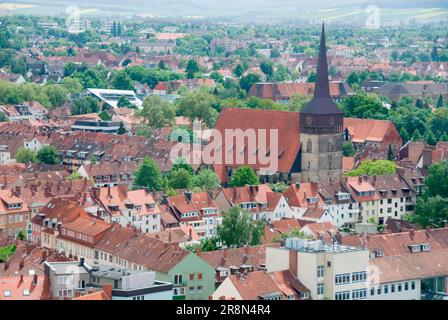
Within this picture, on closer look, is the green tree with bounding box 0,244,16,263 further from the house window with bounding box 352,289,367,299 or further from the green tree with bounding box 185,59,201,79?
the green tree with bounding box 185,59,201,79

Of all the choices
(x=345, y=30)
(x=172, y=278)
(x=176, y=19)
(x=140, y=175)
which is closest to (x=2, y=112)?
(x=140, y=175)

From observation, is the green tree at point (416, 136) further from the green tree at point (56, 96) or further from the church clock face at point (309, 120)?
the green tree at point (56, 96)

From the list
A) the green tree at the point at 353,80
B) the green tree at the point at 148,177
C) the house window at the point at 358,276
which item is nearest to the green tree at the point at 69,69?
the green tree at the point at 353,80

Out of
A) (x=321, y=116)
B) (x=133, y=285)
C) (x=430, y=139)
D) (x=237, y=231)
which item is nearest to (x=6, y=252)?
(x=237, y=231)

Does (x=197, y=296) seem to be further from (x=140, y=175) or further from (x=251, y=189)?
(x=140, y=175)

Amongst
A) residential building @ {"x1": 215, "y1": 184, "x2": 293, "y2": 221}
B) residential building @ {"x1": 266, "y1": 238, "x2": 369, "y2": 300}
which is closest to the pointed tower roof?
residential building @ {"x1": 215, "y1": 184, "x2": 293, "y2": 221}

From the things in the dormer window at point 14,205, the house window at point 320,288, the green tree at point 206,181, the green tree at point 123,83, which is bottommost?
the green tree at point 123,83
